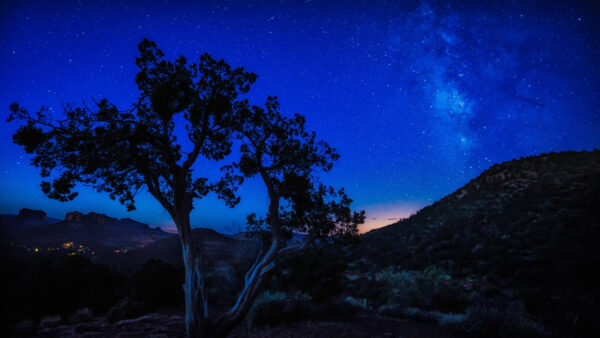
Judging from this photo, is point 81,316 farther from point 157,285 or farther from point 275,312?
point 275,312

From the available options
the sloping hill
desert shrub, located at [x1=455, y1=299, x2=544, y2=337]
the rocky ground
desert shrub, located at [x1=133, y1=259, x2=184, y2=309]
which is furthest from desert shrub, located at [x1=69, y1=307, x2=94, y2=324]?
the sloping hill

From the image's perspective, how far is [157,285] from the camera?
1266 centimetres

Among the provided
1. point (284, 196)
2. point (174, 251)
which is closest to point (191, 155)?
point (284, 196)

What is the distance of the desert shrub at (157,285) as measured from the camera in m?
12.3

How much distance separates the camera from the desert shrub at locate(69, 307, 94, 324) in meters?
9.91

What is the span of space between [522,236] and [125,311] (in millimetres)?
28504

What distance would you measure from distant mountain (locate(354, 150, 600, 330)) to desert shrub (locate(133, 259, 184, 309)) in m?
17.2

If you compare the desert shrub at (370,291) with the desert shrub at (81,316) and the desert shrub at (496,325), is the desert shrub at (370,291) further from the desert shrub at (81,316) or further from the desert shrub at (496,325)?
the desert shrub at (81,316)

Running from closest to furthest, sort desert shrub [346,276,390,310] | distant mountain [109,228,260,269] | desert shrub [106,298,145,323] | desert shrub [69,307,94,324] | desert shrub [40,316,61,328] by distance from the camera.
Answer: desert shrub [40,316,61,328] < desert shrub [69,307,94,324] < desert shrub [106,298,145,323] < desert shrub [346,276,390,310] < distant mountain [109,228,260,269]

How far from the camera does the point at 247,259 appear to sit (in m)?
20.7

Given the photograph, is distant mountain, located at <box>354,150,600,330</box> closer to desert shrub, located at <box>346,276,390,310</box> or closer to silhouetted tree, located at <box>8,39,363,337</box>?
desert shrub, located at <box>346,276,390,310</box>

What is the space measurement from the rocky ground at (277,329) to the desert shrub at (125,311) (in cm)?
28

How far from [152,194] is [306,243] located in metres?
4.48

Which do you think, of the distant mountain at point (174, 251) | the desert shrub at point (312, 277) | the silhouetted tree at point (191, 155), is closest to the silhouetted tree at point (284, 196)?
the silhouetted tree at point (191, 155)
